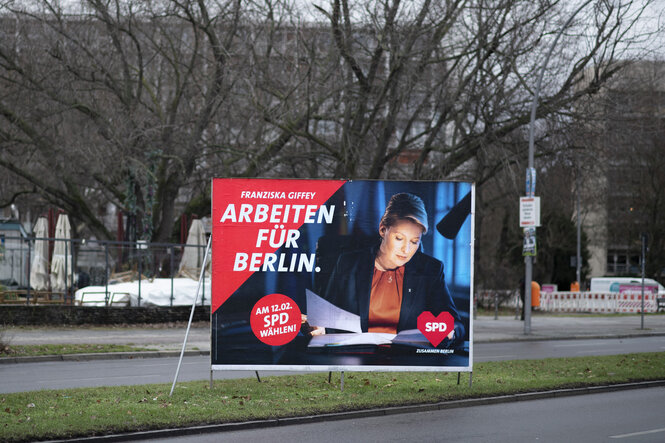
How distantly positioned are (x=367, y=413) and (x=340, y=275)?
216 cm

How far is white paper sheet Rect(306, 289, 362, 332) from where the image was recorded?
12.3 metres

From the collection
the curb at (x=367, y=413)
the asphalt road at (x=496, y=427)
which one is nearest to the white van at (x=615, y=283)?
the curb at (x=367, y=413)

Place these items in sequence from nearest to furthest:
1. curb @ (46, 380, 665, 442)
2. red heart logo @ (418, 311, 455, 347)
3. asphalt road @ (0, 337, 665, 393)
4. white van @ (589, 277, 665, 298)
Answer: curb @ (46, 380, 665, 442) < red heart logo @ (418, 311, 455, 347) < asphalt road @ (0, 337, 665, 393) < white van @ (589, 277, 665, 298)

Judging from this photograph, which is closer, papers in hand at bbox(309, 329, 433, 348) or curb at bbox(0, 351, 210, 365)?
papers in hand at bbox(309, 329, 433, 348)

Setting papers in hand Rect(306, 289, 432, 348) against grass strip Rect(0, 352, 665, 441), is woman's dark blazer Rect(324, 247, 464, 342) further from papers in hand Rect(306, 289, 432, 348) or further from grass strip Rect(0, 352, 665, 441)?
grass strip Rect(0, 352, 665, 441)

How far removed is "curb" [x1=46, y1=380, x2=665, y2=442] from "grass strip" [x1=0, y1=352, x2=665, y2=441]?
11 centimetres

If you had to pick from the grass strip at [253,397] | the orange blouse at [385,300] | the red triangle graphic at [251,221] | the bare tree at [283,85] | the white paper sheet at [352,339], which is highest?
the bare tree at [283,85]

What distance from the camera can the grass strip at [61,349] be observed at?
18.0 meters

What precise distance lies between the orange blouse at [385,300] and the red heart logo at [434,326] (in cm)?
36

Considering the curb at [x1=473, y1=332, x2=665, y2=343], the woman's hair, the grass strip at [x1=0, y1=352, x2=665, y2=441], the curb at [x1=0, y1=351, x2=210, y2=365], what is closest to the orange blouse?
the woman's hair

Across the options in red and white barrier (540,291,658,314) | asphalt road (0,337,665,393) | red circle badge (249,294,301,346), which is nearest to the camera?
red circle badge (249,294,301,346)

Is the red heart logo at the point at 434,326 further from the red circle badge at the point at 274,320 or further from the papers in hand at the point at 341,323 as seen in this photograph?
the red circle badge at the point at 274,320

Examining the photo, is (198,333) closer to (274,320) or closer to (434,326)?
(274,320)

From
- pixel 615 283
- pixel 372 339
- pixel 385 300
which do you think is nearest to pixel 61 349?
pixel 372 339
